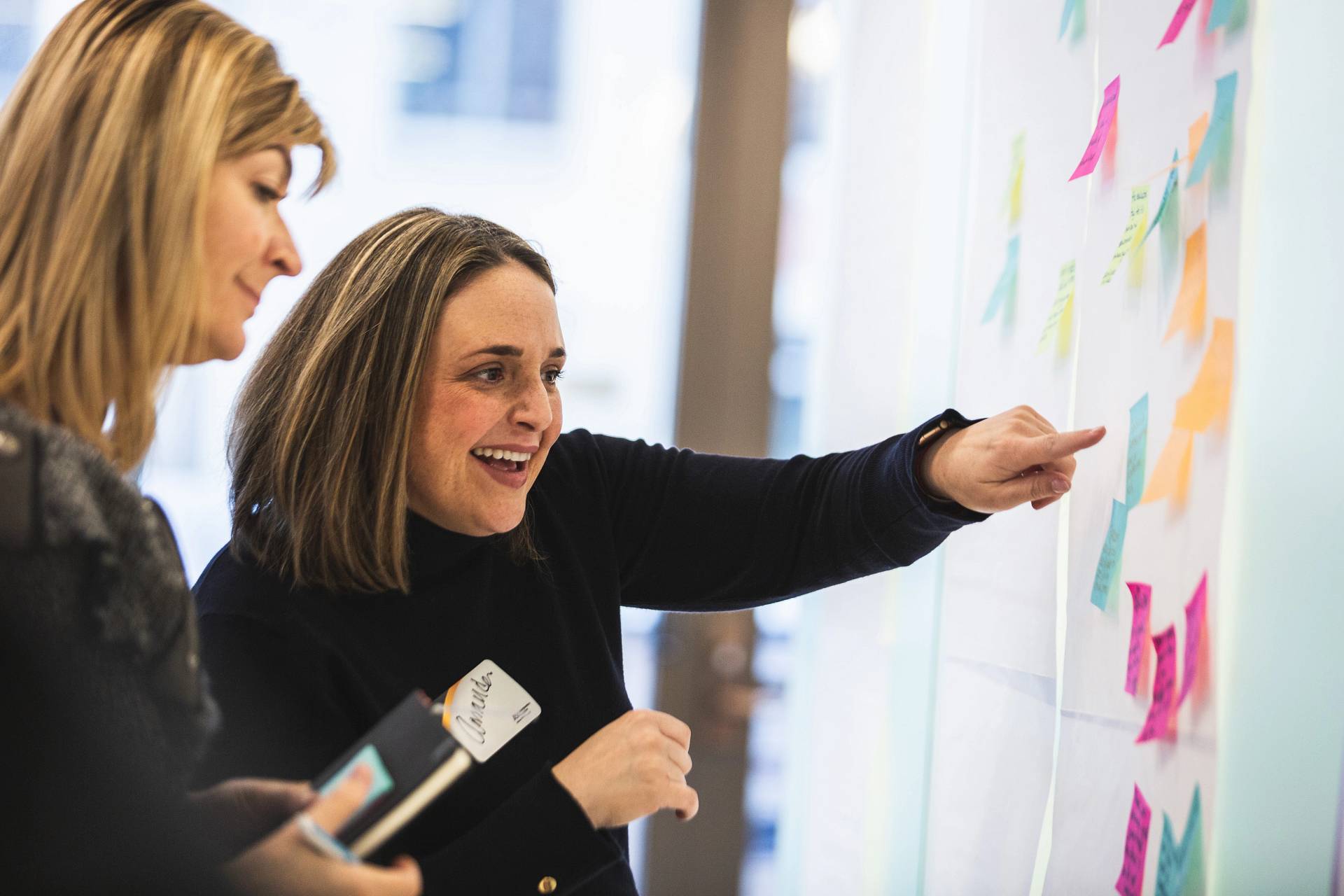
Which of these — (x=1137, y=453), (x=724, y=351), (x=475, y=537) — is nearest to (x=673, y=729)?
(x=475, y=537)

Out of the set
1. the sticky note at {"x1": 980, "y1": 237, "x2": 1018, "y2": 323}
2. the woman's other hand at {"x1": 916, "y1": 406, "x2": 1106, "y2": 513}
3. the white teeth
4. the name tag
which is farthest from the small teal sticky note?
the sticky note at {"x1": 980, "y1": 237, "x2": 1018, "y2": 323}

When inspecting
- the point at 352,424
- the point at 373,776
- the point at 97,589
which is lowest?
the point at 373,776

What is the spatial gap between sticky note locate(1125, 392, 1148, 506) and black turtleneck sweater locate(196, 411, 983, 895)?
0.18m

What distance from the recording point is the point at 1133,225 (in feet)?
3.72

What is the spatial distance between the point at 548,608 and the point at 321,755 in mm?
317

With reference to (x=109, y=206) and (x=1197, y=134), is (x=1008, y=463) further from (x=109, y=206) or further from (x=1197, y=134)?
(x=109, y=206)

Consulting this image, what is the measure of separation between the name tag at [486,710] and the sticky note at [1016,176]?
0.84 m

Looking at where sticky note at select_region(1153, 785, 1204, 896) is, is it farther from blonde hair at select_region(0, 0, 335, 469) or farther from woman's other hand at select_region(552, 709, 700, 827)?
blonde hair at select_region(0, 0, 335, 469)

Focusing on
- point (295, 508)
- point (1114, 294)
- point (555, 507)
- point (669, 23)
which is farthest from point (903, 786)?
point (669, 23)

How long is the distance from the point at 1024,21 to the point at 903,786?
1.10m

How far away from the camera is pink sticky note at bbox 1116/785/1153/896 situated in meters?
1.08

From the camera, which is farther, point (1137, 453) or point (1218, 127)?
point (1137, 453)

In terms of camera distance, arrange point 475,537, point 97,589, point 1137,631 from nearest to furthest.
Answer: point 97,589, point 1137,631, point 475,537

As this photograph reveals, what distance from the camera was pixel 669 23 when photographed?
206cm
